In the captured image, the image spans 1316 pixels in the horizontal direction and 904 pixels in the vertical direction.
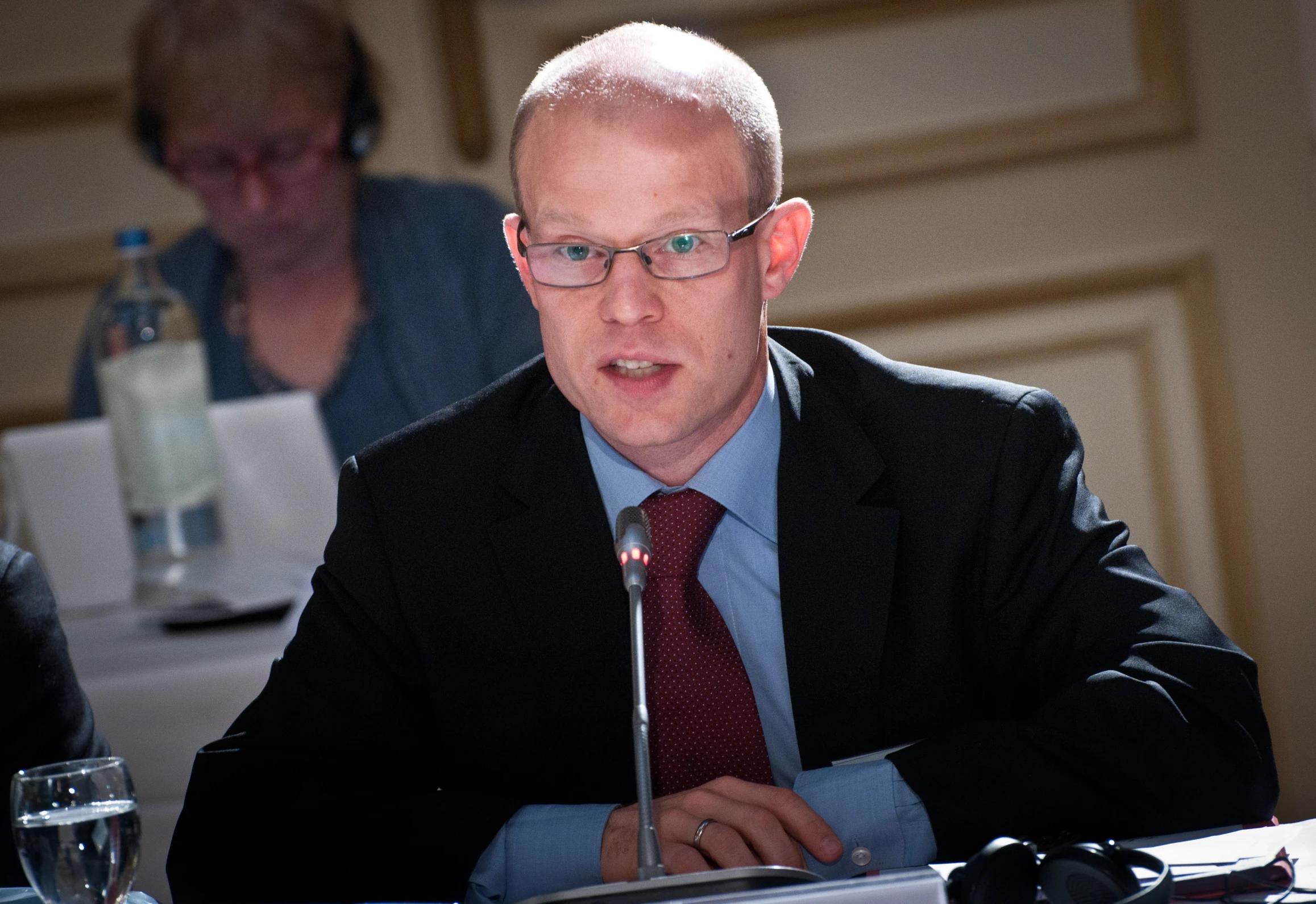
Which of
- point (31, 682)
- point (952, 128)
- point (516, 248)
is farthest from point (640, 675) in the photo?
point (952, 128)

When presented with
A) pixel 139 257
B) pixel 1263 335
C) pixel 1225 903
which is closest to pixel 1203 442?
pixel 1263 335

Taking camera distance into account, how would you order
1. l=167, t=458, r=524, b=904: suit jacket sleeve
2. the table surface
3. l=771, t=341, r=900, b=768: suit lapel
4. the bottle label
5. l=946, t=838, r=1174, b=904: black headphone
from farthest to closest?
the bottle label → the table surface → l=771, t=341, r=900, b=768: suit lapel → l=167, t=458, r=524, b=904: suit jacket sleeve → l=946, t=838, r=1174, b=904: black headphone

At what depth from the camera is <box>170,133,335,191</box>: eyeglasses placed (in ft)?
9.68

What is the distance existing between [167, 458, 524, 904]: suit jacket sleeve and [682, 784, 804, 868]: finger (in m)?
0.17

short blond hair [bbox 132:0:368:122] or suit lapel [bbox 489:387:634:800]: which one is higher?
short blond hair [bbox 132:0:368:122]

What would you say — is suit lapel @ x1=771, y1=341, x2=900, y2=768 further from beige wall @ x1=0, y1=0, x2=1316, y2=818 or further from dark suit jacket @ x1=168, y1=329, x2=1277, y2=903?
beige wall @ x1=0, y1=0, x2=1316, y2=818

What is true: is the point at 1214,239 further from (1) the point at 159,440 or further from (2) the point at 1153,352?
(1) the point at 159,440

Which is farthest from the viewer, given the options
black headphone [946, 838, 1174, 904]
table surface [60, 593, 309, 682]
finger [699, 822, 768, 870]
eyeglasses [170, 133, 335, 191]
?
eyeglasses [170, 133, 335, 191]

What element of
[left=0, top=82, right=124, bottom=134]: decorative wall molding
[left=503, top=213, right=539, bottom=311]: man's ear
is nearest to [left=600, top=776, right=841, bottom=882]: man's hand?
[left=503, top=213, right=539, bottom=311]: man's ear

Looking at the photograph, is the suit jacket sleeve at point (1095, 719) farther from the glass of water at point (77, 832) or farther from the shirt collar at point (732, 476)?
the glass of water at point (77, 832)

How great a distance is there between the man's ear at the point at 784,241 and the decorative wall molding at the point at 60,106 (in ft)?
7.40

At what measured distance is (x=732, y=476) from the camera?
50.7 inches

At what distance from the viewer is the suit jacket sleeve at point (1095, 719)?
1.07 m

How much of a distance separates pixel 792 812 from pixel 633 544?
0.76 ft
